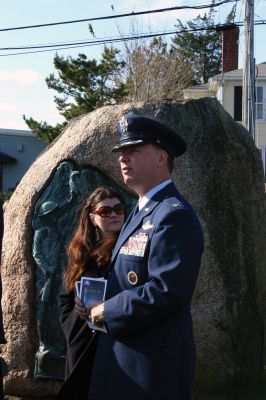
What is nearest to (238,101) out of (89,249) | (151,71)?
(151,71)

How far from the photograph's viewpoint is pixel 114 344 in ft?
9.26

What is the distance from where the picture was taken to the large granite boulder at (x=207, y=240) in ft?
16.4

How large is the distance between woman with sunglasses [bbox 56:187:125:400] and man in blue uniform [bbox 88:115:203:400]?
14.4 inches

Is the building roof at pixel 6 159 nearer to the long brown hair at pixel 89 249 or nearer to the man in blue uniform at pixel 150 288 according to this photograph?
the long brown hair at pixel 89 249

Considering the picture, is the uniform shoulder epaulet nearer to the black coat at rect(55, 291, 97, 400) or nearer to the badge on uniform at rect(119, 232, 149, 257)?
the badge on uniform at rect(119, 232, 149, 257)

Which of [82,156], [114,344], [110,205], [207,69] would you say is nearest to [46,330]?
[82,156]

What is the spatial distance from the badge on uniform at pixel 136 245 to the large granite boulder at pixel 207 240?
227 centimetres

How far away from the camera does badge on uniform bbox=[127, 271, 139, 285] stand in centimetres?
273

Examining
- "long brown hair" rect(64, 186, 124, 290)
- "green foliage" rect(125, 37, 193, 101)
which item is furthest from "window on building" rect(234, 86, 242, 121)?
"long brown hair" rect(64, 186, 124, 290)

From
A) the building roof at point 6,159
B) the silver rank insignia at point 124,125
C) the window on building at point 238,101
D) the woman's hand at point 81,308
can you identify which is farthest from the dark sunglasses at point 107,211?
the building roof at point 6,159

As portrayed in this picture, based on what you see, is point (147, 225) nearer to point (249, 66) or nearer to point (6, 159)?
point (249, 66)

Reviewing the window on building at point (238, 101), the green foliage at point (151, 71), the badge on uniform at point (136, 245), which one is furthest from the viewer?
the window on building at point (238, 101)

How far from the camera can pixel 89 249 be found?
3.62m

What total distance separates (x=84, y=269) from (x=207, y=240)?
1.71 m
